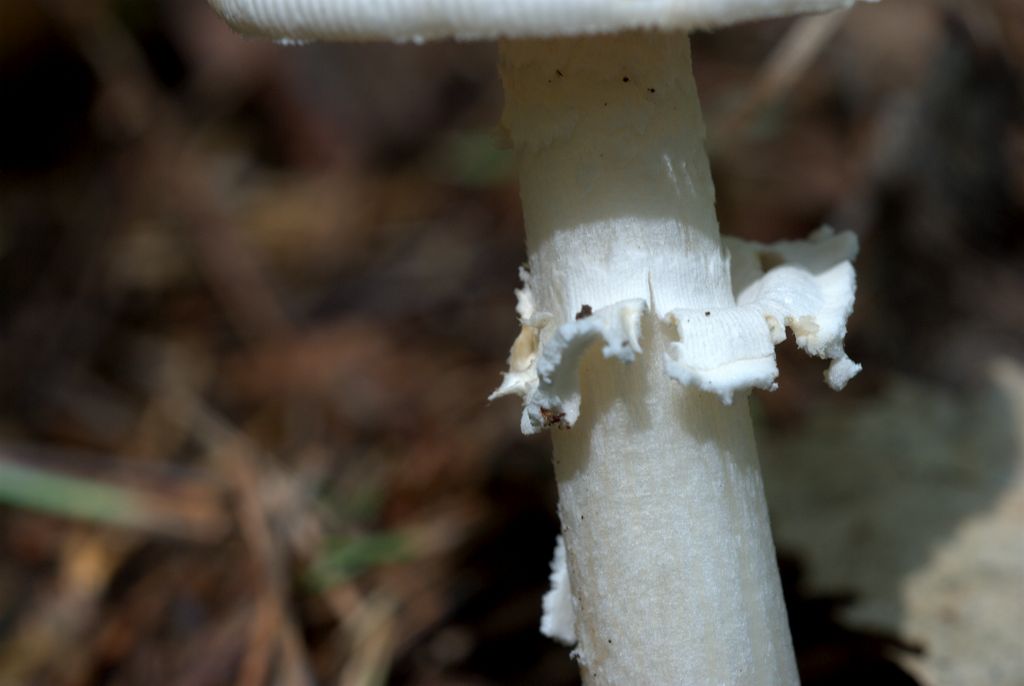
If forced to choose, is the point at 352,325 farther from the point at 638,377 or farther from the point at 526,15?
the point at 526,15

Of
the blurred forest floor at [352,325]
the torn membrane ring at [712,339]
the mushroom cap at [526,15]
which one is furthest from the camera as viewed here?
the blurred forest floor at [352,325]

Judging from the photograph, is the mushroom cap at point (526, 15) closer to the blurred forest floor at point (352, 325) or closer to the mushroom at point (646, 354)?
the mushroom at point (646, 354)

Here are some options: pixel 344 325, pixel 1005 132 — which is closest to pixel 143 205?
pixel 344 325

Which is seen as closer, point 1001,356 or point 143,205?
point 1001,356

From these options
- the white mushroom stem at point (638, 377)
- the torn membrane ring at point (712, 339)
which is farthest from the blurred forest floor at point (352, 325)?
the torn membrane ring at point (712, 339)

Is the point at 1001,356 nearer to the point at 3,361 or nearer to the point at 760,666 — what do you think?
the point at 760,666

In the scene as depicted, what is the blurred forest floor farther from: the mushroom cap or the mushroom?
the mushroom cap

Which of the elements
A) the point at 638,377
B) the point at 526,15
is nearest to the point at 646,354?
the point at 638,377
